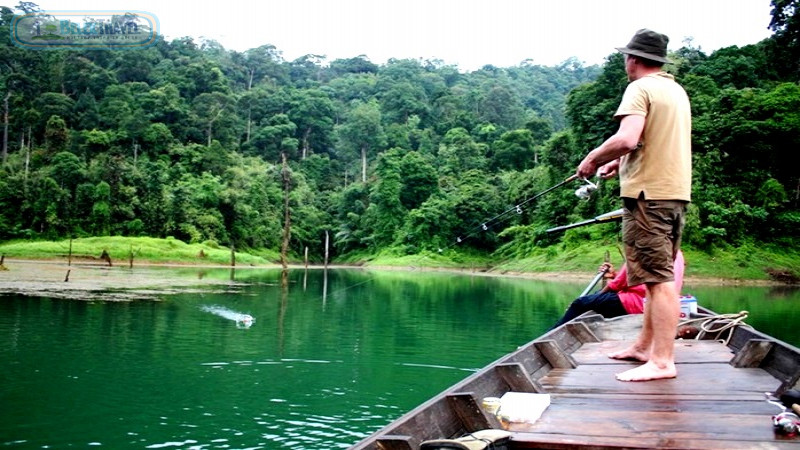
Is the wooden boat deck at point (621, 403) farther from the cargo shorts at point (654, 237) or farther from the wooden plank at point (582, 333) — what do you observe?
the wooden plank at point (582, 333)

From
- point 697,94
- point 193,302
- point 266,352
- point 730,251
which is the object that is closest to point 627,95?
point 266,352

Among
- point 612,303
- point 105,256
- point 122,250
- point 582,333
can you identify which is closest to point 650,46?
point 582,333

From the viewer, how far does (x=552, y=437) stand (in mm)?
2832

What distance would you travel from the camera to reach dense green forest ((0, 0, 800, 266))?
132ft

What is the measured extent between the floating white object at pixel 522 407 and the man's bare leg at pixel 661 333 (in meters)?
1.03

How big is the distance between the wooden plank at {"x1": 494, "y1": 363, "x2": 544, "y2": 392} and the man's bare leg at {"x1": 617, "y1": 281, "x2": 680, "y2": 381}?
0.79 meters

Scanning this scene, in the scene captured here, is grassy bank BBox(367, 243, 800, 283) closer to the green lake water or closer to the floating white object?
the green lake water

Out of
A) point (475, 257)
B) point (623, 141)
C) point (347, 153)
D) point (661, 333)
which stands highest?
point (347, 153)

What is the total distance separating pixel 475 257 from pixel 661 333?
5464cm

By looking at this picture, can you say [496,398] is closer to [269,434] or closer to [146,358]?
[269,434]

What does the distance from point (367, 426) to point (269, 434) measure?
118cm

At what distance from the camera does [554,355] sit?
15.6 ft

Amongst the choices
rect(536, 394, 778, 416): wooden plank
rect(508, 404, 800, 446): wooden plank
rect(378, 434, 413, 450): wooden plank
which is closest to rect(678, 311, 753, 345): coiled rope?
rect(536, 394, 778, 416): wooden plank

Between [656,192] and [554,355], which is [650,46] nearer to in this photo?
[656,192]
